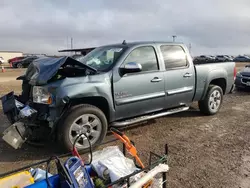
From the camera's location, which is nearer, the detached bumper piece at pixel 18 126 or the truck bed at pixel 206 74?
the detached bumper piece at pixel 18 126

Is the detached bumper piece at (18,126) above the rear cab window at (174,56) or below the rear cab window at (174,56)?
below

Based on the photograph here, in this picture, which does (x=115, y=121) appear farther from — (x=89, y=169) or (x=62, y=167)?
(x=62, y=167)

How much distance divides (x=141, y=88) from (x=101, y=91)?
2.80 feet

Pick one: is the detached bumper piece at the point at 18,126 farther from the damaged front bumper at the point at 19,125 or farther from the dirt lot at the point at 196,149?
the dirt lot at the point at 196,149

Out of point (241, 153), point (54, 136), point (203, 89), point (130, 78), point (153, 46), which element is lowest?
point (241, 153)

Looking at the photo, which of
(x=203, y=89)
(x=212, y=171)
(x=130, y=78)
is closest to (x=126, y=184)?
(x=212, y=171)

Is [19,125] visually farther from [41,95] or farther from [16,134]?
[41,95]

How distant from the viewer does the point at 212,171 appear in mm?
3381

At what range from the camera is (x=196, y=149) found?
162 inches

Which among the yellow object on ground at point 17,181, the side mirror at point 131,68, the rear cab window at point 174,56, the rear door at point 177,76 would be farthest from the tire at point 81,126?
the rear cab window at point 174,56

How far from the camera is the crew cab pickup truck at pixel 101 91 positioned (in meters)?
3.71

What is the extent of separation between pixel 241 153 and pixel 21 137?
11.2 feet

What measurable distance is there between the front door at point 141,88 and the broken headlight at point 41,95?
112 cm

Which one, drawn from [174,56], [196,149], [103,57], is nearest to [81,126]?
[103,57]
